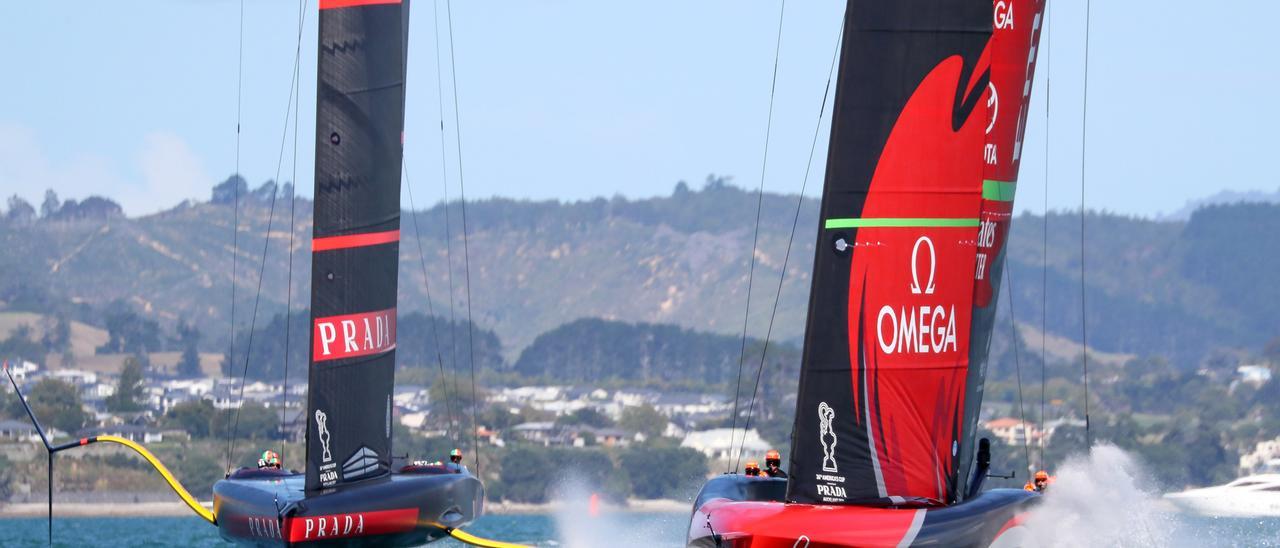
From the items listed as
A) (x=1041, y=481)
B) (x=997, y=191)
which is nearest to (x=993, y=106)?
(x=997, y=191)

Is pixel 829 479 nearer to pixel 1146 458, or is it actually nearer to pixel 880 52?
pixel 880 52

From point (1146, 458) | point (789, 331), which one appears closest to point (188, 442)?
point (1146, 458)

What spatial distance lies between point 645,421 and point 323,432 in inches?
3453

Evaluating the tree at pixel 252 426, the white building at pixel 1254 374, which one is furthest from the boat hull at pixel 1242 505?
the white building at pixel 1254 374

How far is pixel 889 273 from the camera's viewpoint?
15.0 m

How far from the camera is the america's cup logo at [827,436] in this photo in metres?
15.0

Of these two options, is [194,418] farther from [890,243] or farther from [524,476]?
[890,243]

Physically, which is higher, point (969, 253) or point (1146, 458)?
point (969, 253)

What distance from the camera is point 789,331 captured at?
644 ft

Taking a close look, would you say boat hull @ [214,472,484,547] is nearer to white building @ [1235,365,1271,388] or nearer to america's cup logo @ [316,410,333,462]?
america's cup logo @ [316,410,333,462]

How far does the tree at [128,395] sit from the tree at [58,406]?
2.74 meters

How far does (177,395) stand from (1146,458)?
2372 inches

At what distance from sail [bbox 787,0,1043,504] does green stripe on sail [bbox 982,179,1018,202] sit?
9.41ft

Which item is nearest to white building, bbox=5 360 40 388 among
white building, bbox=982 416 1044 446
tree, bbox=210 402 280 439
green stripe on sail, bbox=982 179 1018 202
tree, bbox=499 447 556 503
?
tree, bbox=210 402 280 439
